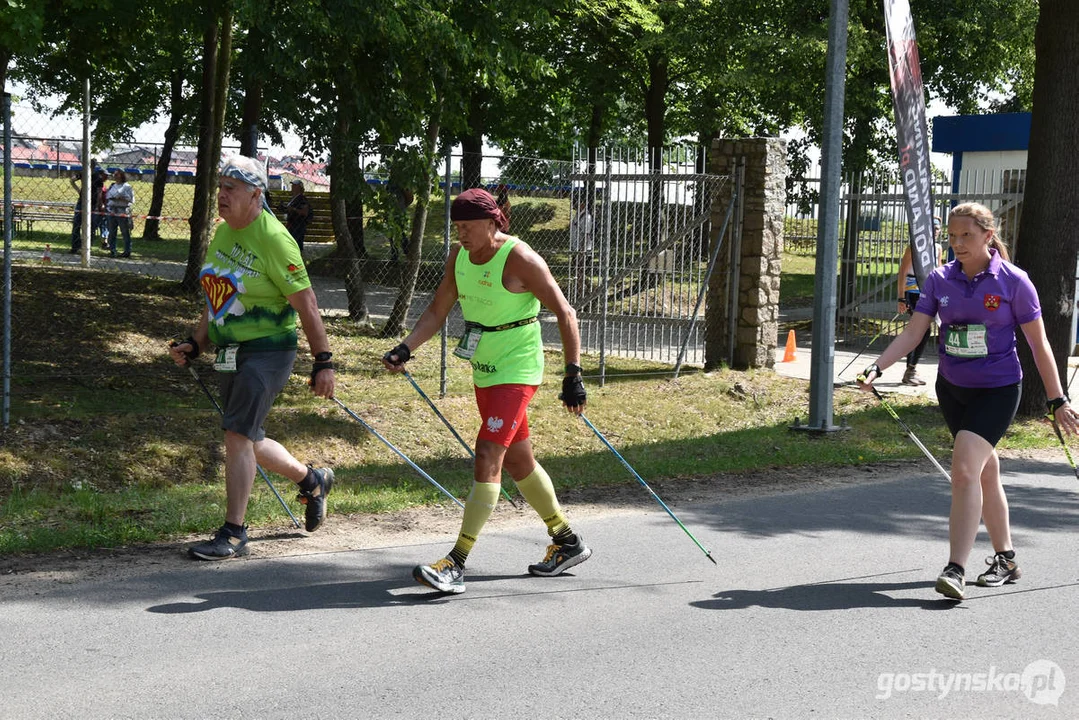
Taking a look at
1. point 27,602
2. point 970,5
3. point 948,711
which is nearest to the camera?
point 948,711

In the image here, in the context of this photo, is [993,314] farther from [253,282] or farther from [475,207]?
[253,282]

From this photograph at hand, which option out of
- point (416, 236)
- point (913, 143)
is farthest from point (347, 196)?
point (913, 143)

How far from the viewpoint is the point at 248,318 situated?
244 inches

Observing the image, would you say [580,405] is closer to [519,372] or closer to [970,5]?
[519,372]

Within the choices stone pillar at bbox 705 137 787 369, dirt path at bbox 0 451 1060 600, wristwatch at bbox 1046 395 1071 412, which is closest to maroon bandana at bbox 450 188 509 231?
dirt path at bbox 0 451 1060 600

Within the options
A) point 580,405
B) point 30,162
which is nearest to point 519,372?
point 580,405

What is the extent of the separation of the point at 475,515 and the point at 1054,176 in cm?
861

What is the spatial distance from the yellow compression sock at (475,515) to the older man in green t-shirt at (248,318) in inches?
37.0

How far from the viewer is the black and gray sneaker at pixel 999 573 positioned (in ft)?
20.4

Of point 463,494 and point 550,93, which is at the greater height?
point 550,93

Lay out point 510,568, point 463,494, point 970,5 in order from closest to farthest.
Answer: point 510,568
point 463,494
point 970,5

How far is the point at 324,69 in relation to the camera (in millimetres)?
13602

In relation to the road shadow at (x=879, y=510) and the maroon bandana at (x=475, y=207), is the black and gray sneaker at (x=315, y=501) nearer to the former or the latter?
the maroon bandana at (x=475, y=207)

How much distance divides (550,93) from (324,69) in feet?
56.1
